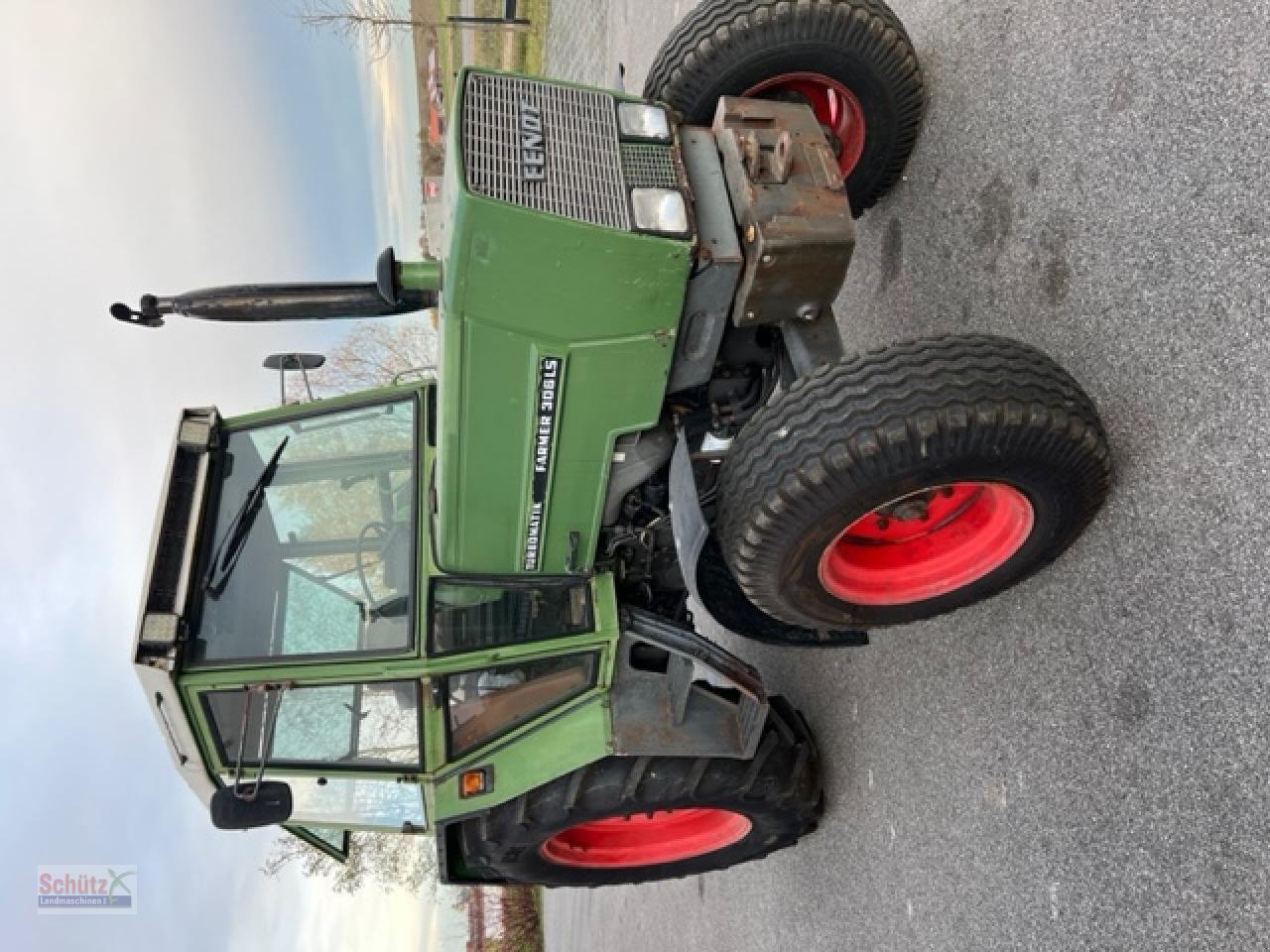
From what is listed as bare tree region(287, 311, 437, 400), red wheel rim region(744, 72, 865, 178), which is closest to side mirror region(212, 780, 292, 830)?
red wheel rim region(744, 72, 865, 178)

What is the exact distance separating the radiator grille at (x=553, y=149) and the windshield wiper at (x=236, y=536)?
1258 mm

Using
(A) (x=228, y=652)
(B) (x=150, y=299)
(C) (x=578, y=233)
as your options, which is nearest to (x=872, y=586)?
(C) (x=578, y=233)

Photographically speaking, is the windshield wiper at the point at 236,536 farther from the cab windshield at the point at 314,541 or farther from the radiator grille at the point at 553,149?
the radiator grille at the point at 553,149

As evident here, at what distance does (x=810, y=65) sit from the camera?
2.67 m

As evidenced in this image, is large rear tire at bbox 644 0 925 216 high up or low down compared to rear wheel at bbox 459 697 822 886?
up

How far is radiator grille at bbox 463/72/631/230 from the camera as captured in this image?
6.32ft

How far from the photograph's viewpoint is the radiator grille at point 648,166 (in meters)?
2.09

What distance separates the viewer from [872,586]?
2410mm

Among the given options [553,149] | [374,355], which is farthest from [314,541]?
[374,355]

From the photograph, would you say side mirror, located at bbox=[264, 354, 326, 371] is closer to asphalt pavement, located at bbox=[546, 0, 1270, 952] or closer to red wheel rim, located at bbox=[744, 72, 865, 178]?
red wheel rim, located at bbox=[744, 72, 865, 178]

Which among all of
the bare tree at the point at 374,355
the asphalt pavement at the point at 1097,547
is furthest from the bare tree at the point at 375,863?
the asphalt pavement at the point at 1097,547

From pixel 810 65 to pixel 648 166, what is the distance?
34.9 inches

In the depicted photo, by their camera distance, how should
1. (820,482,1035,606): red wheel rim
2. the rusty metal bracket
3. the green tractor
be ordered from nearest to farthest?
the green tractor, the rusty metal bracket, (820,482,1035,606): red wheel rim

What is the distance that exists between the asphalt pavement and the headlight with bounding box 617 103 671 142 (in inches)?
41.6
